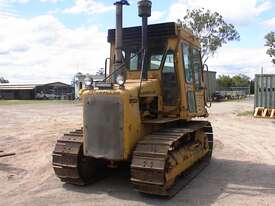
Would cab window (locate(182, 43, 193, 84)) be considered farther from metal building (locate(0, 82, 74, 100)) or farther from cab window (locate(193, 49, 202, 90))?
metal building (locate(0, 82, 74, 100))

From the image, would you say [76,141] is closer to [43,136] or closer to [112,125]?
[112,125]

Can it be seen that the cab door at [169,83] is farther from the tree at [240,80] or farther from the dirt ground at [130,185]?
the tree at [240,80]

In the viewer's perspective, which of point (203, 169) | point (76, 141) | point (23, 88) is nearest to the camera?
point (76, 141)

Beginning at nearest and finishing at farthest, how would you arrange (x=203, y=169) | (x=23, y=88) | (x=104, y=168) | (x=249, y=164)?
(x=104, y=168)
(x=203, y=169)
(x=249, y=164)
(x=23, y=88)

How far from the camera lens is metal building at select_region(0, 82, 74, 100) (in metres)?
83.4

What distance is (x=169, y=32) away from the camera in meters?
8.84

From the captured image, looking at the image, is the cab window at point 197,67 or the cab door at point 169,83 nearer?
the cab door at point 169,83

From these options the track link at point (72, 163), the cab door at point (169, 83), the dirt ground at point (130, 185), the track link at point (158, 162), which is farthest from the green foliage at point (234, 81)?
the track link at point (72, 163)

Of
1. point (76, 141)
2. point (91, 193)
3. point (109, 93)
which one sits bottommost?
point (91, 193)

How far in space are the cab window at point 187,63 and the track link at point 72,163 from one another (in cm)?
258

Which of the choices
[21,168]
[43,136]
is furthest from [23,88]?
[21,168]

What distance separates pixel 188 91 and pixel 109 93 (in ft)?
7.76

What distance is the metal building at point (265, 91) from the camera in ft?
83.2

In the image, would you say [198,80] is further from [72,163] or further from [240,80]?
[240,80]
